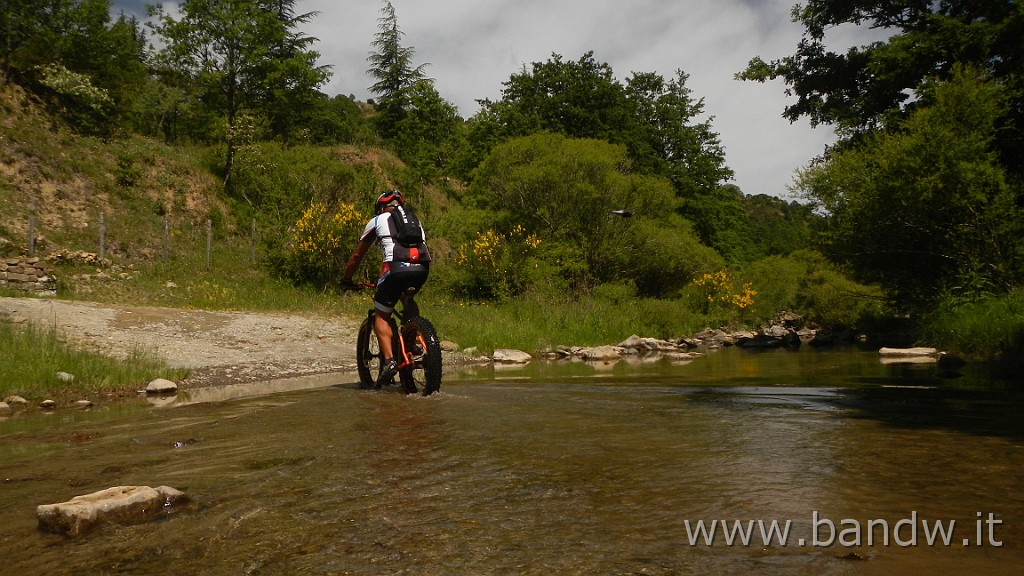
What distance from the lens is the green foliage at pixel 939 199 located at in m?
15.8

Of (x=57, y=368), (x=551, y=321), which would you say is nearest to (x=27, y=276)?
(x=57, y=368)

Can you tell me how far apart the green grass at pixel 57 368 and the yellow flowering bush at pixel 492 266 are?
20573mm

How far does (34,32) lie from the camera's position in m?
30.0

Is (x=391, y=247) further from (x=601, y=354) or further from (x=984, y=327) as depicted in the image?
(x=984, y=327)

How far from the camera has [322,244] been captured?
25.4 meters

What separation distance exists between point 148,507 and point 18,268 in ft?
68.3

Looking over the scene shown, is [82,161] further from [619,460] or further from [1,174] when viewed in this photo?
[619,460]

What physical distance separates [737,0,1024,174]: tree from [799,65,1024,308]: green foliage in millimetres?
1232

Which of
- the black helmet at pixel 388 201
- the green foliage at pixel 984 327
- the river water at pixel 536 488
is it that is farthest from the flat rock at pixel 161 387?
the green foliage at pixel 984 327

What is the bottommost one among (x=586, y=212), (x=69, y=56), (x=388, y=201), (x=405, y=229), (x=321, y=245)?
(x=405, y=229)

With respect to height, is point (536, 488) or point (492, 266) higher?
point (492, 266)

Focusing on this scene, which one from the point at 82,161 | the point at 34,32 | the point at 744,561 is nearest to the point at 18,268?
the point at 82,161

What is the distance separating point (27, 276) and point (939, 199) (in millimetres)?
26377

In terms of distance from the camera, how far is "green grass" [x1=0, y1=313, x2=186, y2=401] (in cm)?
800
